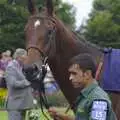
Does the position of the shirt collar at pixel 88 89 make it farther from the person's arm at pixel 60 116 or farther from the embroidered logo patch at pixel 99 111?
the person's arm at pixel 60 116

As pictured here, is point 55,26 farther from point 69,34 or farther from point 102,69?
point 102,69

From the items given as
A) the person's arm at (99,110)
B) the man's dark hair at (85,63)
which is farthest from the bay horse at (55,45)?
the person's arm at (99,110)

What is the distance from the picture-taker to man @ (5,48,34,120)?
36.7 feet

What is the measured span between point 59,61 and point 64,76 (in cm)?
21

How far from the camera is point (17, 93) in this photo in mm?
11328

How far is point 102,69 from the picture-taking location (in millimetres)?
7121

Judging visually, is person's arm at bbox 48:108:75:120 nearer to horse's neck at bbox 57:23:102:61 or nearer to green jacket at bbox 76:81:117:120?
green jacket at bbox 76:81:117:120

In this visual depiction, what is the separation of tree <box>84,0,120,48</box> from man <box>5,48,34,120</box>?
21.8 meters

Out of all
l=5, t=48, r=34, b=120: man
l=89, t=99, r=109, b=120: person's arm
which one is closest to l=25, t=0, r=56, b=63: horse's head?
l=89, t=99, r=109, b=120: person's arm

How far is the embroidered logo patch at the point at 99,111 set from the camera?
4391mm

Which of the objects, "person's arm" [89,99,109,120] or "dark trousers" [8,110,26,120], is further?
"dark trousers" [8,110,26,120]

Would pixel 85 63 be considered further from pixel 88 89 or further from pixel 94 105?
pixel 94 105

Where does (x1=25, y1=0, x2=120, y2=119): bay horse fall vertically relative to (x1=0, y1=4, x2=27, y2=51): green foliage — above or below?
below

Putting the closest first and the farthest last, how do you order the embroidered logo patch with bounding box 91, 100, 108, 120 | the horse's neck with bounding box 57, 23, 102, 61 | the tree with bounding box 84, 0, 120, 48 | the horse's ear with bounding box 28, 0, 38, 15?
the embroidered logo patch with bounding box 91, 100, 108, 120
the horse's neck with bounding box 57, 23, 102, 61
the horse's ear with bounding box 28, 0, 38, 15
the tree with bounding box 84, 0, 120, 48
